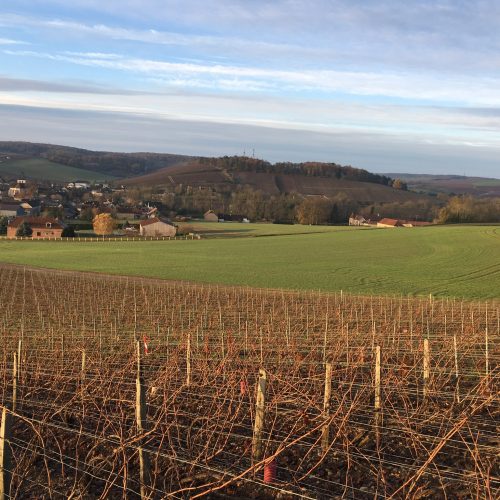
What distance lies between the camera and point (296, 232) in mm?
72062

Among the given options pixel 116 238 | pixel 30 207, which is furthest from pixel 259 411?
pixel 30 207

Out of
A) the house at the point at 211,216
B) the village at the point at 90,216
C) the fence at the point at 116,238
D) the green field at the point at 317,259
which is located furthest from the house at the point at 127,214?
the green field at the point at 317,259

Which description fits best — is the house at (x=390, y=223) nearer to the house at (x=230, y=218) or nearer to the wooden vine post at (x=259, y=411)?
the house at (x=230, y=218)

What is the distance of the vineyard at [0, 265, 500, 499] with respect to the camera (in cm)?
628

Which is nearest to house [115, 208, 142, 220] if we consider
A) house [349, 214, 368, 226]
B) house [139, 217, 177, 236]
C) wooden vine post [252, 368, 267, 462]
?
house [139, 217, 177, 236]

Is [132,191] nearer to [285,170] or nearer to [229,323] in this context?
[285,170]

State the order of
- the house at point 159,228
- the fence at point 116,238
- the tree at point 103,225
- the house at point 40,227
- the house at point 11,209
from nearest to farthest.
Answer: the fence at point 116,238 → the tree at point 103,225 → the house at point 40,227 → the house at point 159,228 → the house at point 11,209

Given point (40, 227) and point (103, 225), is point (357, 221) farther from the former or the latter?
point (40, 227)

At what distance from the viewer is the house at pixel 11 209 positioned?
95.1 m

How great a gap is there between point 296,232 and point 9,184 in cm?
9844

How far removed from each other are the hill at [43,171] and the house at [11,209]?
6780 cm

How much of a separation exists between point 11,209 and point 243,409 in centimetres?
9641

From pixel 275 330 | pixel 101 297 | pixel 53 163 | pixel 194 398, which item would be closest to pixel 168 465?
pixel 194 398

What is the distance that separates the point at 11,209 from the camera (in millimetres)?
96750
